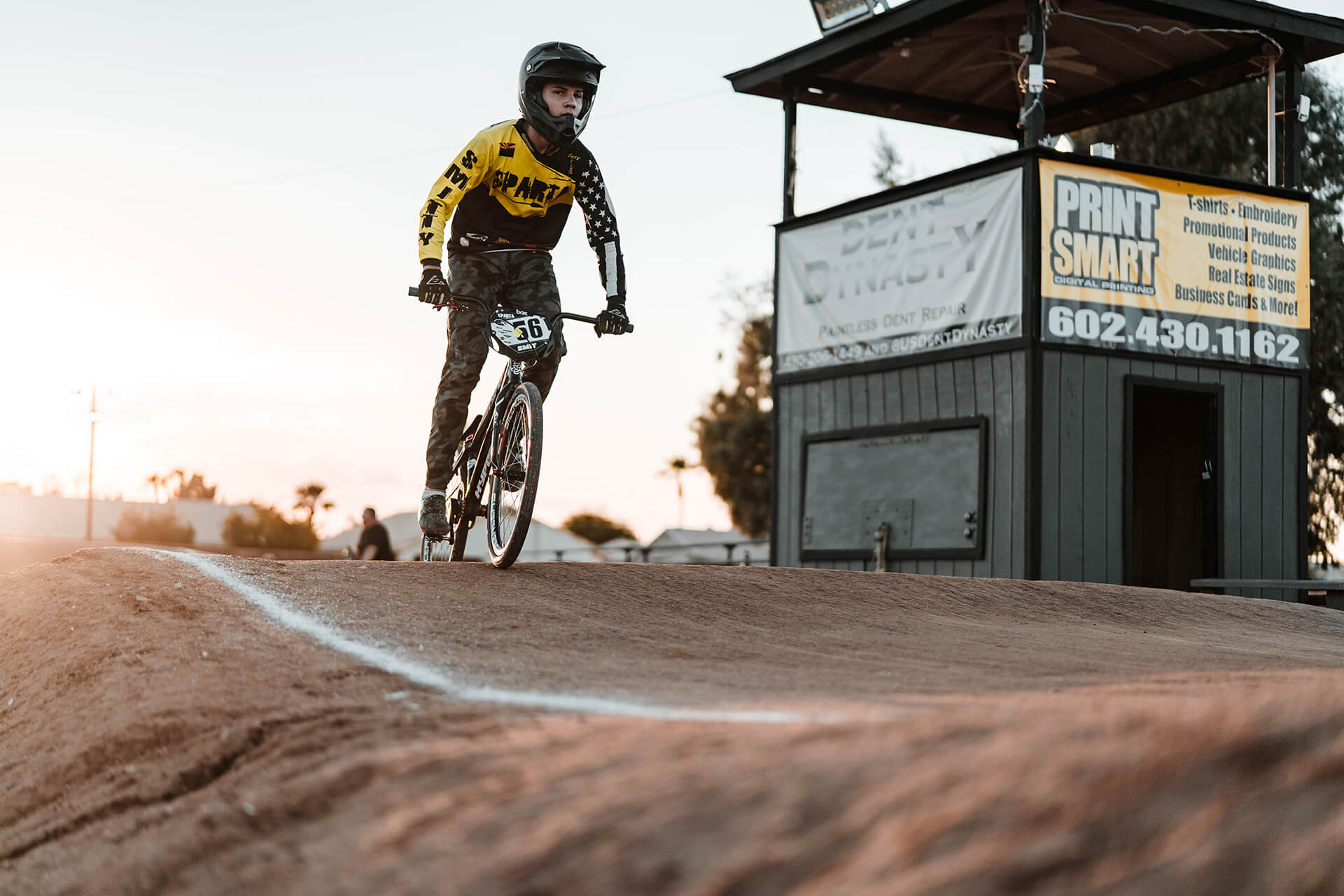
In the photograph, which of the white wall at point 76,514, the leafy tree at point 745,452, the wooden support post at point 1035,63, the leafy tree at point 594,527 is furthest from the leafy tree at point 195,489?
the wooden support post at point 1035,63

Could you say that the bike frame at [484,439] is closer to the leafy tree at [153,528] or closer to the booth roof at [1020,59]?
the booth roof at [1020,59]

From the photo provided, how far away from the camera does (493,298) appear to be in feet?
23.4

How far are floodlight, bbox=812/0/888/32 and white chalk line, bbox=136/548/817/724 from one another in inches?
436

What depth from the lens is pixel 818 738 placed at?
89.4 inches

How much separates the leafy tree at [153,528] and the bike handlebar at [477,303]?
199ft

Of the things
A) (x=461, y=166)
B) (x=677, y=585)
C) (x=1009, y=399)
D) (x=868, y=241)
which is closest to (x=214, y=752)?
(x=677, y=585)

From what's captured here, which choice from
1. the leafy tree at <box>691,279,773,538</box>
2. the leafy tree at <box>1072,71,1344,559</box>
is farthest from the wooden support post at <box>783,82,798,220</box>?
the leafy tree at <box>691,279,773,538</box>

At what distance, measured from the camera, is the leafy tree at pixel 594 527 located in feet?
270

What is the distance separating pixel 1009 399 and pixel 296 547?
60900 millimetres

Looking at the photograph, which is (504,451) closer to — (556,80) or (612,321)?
(612,321)

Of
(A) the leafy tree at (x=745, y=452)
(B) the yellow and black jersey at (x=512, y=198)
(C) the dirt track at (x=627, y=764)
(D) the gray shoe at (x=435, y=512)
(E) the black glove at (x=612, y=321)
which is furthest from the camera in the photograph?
(A) the leafy tree at (x=745, y=452)

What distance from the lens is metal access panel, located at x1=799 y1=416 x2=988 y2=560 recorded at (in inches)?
517

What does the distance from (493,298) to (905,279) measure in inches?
310

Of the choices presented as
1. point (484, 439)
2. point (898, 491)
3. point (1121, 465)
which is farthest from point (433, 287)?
point (1121, 465)
